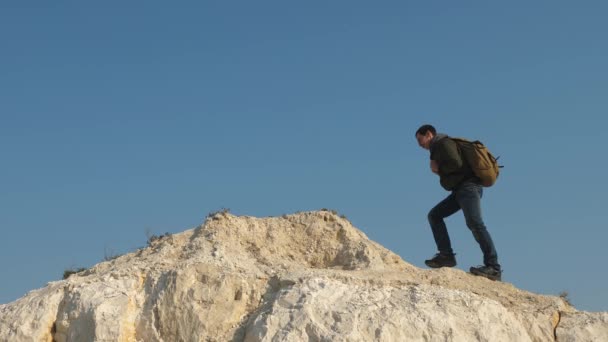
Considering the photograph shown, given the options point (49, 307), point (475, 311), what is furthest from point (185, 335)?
point (475, 311)

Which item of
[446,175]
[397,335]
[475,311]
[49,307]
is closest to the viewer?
[397,335]

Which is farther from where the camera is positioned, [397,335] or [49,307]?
[49,307]

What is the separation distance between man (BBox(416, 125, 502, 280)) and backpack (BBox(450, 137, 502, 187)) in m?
0.09

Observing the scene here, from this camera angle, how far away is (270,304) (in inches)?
344

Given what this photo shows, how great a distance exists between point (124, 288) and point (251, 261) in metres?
1.57

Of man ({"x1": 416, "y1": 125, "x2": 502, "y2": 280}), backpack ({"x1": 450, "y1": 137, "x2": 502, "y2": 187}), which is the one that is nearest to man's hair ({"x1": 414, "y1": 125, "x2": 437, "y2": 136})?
man ({"x1": 416, "y1": 125, "x2": 502, "y2": 280})

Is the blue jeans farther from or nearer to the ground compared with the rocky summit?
farther from the ground

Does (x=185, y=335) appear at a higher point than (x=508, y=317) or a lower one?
lower

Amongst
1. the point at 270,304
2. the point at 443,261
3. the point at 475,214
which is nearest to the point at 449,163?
the point at 475,214

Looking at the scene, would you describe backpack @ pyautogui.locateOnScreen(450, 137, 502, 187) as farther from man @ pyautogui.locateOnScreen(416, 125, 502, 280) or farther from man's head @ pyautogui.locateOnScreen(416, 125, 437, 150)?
man's head @ pyautogui.locateOnScreen(416, 125, 437, 150)

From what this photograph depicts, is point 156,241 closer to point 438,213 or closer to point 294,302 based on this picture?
point 294,302

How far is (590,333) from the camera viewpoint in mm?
9000

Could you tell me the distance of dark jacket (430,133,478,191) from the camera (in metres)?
10.0

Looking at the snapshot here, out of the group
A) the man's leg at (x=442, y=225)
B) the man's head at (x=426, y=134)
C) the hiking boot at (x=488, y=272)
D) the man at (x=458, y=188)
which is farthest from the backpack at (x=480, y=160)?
the hiking boot at (x=488, y=272)
